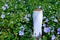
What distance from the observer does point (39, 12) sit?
10.2 ft

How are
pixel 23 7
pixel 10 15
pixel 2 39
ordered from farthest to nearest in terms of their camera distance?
pixel 23 7 < pixel 10 15 < pixel 2 39

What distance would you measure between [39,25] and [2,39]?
615 millimetres

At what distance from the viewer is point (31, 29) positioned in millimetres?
3506

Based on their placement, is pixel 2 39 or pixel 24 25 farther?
pixel 24 25

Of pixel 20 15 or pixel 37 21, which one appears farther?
pixel 20 15

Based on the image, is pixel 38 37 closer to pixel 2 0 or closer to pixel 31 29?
pixel 31 29

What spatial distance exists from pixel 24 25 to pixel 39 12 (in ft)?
1.81

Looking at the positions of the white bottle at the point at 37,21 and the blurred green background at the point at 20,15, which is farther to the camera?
the blurred green background at the point at 20,15

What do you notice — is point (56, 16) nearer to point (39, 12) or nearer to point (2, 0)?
point (39, 12)

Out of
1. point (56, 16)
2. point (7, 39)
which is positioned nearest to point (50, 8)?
point (56, 16)

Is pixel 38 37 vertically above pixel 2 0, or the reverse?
pixel 2 0

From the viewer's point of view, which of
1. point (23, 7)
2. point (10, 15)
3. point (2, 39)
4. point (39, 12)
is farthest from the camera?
point (23, 7)

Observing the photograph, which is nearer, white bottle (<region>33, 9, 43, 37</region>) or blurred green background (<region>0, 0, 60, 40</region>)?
white bottle (<region>33, 9, 43, 37</region>)

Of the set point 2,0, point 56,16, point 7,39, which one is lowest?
point 7,39
